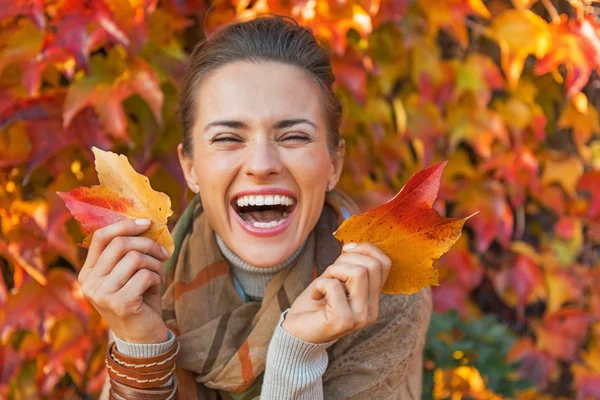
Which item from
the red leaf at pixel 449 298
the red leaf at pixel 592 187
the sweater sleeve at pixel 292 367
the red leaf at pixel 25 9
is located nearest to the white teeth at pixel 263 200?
the sweater sleeve at pixel 292 367

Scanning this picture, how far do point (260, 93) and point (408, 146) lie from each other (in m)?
0.89

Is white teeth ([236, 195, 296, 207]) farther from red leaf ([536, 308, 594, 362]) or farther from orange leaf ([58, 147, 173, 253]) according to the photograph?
red leaf ([536, 308, 594, 362])

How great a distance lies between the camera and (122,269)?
1.02 metres

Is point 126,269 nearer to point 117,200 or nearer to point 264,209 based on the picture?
point 117,200

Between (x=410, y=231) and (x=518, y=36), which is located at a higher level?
(x=410, y=231)

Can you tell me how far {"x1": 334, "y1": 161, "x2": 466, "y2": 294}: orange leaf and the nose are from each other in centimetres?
21

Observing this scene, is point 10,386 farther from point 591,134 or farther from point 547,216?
point 591,134

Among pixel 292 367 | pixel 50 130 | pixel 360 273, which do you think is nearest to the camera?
pixel 360 273

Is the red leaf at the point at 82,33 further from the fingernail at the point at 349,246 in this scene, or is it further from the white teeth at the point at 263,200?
the fingernail at the point at 349,246

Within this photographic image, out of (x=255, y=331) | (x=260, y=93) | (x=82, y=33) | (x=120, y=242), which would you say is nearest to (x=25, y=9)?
(x=82, y=33)

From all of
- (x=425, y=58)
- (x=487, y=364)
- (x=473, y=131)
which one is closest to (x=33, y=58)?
(x=425, y=58)

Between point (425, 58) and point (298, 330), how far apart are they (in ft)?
3.53

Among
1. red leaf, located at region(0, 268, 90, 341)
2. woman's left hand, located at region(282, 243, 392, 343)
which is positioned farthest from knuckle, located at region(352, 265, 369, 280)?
red leaf, located at region(0, 268, 90, 341)

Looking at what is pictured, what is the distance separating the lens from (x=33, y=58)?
151 cm
